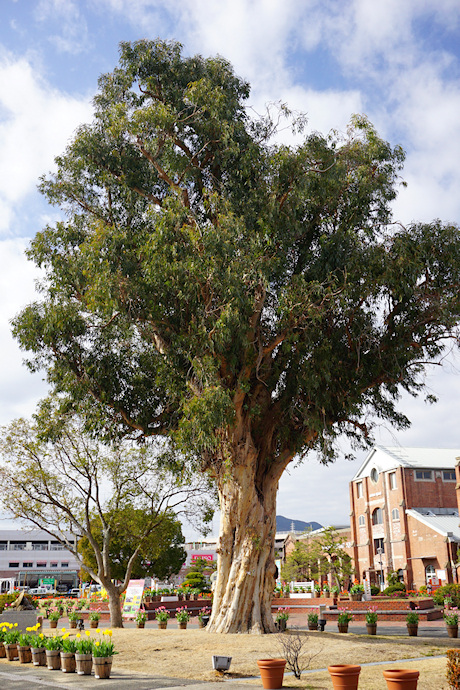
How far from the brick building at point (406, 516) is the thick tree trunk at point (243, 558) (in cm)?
3572

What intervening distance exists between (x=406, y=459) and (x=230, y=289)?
5132 centimetres

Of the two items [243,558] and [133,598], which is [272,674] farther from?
[133,598]

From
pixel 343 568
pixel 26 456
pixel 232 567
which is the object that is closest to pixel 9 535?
pixel 343 568

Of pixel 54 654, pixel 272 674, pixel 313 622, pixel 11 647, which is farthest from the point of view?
pixel 313 622

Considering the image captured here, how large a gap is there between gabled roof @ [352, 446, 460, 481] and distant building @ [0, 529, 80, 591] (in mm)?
54603

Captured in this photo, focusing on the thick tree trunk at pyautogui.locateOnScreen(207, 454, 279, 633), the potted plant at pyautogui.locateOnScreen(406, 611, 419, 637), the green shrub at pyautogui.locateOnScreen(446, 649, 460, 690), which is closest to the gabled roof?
the potted plant at pyautogui.locateOnScreen(406, 611, 419, 637)

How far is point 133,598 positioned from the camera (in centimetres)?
3102

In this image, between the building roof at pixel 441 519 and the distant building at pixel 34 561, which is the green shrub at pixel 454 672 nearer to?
the building roof at pixel 441 519

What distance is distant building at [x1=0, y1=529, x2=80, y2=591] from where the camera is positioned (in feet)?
332

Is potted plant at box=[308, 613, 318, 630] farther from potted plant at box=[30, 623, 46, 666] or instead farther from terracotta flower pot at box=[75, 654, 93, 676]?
terracotta flower pot at box=[75, 654, 93, 676]

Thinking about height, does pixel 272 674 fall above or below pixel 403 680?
below

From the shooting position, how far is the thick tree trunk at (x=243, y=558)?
20656 mm

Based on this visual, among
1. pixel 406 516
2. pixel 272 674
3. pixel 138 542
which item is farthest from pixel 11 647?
pixel 406 516

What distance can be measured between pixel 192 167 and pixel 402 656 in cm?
1533
